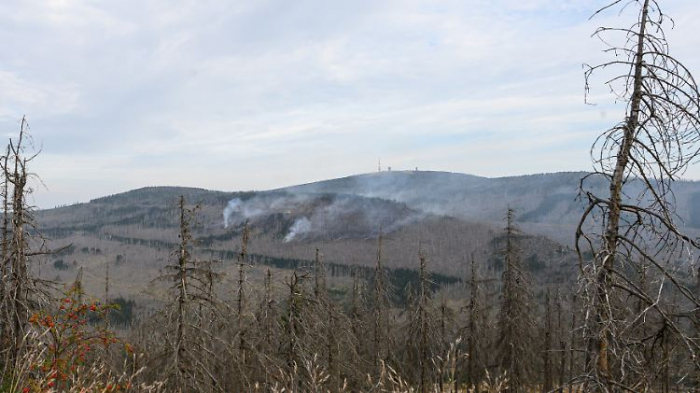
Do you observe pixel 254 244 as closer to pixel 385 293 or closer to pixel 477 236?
pixel 477 236

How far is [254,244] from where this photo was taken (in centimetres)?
18200

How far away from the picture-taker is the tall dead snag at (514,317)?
24984 mm

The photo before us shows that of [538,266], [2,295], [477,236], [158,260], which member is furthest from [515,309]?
[158,260]

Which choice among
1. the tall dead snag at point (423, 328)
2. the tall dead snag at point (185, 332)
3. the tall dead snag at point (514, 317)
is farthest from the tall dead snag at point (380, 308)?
the tall dead snag at point (185, 332)

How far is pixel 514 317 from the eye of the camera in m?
25.0

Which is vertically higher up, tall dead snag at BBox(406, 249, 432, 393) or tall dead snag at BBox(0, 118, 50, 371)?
tall dead snag at BBox(0, 118, 50, 371)

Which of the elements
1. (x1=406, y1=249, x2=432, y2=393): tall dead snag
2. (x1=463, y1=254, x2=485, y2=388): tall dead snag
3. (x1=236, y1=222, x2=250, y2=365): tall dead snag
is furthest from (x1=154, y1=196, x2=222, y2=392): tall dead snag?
(x1=463, y1=254, x2=485, y2=388): tall dead snag

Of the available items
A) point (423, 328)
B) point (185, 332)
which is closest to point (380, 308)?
point (423, 328)

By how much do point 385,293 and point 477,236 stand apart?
499ft

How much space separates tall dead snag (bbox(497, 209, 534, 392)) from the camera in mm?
24984

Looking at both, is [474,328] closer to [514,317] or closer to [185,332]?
[514,317]

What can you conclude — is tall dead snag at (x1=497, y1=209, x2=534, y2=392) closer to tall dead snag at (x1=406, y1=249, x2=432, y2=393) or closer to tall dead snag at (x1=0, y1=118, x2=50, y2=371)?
tall dead snag at (x1=406, y1=249, x2=432, y2=393)

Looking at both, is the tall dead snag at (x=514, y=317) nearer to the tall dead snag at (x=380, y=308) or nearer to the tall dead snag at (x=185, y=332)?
the tall dead snag at (x=380, y=308)

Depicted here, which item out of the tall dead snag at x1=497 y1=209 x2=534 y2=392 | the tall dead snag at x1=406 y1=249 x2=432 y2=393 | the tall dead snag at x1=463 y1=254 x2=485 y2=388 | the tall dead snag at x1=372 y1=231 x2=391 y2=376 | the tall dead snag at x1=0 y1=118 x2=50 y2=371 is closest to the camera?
the tall dead snag at x1=0 y1=118 x2=50 y2=371
